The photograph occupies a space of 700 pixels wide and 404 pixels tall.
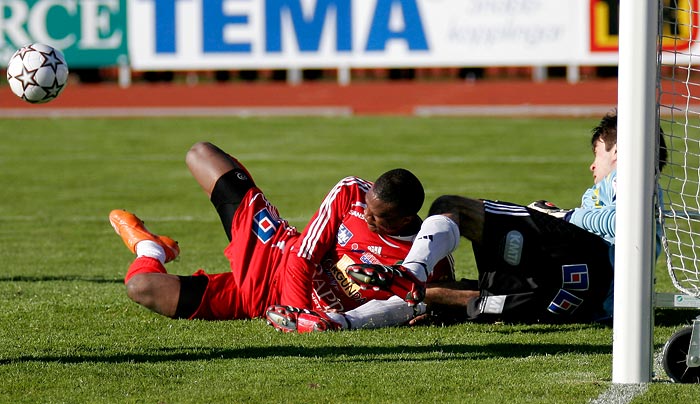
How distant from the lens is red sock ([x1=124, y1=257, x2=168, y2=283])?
265 inches

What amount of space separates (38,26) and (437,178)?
53.3 ft

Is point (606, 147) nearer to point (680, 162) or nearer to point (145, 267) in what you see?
point (145, 267)

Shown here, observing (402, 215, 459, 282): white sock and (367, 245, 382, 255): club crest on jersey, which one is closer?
(402, 215, 459, 282): white sock

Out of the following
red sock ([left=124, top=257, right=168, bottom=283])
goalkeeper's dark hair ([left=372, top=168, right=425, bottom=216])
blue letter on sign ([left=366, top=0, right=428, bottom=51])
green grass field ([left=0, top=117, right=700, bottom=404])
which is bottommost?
green grass field ([left=0, top=117, right=700, bottom=404])

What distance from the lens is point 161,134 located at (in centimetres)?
2138

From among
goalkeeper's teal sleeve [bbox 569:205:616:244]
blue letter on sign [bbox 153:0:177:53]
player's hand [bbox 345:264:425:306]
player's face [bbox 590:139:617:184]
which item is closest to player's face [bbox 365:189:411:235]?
player's hand [bbox 345:264:425:306]

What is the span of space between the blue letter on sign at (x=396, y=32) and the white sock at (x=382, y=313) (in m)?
19.7

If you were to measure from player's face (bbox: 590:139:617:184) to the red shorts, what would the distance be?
187 cm

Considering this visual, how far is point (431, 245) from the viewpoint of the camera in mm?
5785

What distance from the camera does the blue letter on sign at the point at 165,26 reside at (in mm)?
26766

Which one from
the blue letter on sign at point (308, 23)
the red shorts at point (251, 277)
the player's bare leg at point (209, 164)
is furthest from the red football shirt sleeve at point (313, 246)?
the blue letter on sign at point (308, 23)

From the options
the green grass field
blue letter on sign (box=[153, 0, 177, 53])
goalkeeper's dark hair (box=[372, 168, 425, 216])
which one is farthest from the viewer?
blue letter on sign (box=[153, 0, 177, 53])

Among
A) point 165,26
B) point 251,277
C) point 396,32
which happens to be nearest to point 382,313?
point 251,277

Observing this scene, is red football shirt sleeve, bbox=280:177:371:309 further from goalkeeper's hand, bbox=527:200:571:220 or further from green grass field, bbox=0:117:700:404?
goalkeeper's hand, bbox=527:200:571:220
